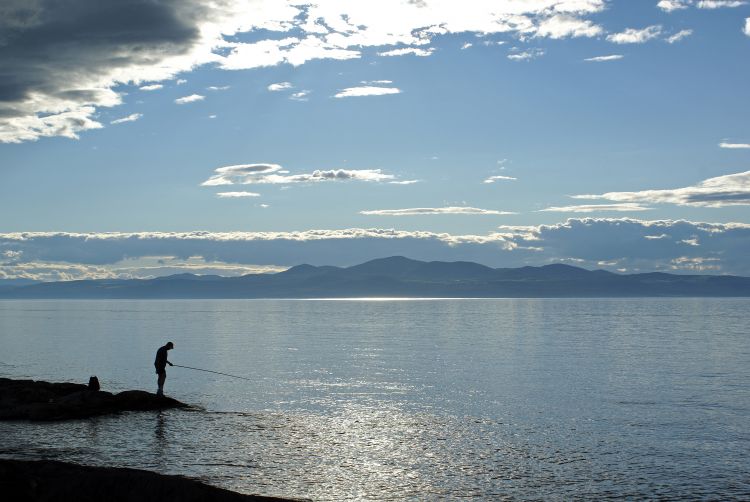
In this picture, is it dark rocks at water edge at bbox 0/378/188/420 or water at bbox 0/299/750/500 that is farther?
dark rocks at water edge at bbox 0/378/188/420

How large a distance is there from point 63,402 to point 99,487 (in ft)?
60.3

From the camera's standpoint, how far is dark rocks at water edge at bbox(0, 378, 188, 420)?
110 ft

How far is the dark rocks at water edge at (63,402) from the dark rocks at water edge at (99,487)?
16189 millimetres

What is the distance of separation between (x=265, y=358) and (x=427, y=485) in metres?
45.7

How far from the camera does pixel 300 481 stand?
22375mm

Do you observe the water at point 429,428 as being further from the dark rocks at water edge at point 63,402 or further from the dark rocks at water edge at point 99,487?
the dark rocks at water edge at point 99,487

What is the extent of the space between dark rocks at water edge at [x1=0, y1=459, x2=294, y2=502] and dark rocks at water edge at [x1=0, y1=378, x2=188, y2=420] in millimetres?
16189

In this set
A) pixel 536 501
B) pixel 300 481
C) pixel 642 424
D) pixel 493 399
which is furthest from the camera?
pixel 493 399

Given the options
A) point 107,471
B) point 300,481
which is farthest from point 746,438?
point 107,471

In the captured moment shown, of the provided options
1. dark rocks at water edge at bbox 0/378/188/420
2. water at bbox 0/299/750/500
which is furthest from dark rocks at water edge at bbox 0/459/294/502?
dark rocks at water edge at bbox 0/378/188/420

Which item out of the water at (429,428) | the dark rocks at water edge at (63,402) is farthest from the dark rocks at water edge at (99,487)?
the dark rocks at water edge at (63,402)

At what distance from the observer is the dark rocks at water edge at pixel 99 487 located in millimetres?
17219

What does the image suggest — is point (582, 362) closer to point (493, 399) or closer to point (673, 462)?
point (493, 399)

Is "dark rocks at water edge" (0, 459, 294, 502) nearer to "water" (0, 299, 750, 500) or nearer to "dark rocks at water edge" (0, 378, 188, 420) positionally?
"water" (0, 299, 750, 500)
